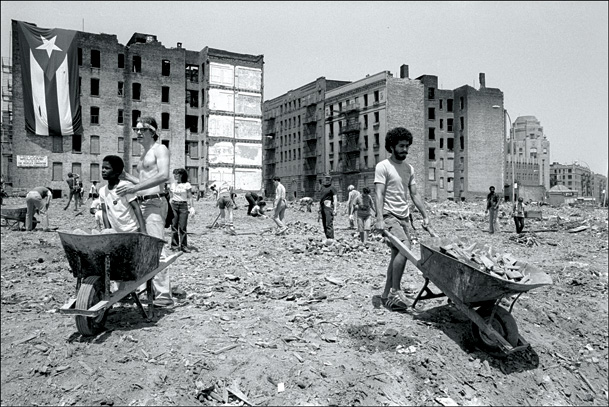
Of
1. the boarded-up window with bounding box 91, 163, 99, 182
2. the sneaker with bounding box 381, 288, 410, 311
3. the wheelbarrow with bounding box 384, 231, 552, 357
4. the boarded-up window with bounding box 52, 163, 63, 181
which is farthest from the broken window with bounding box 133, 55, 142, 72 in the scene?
the wheelbarrow with bounding box 384, 231, 552, 357

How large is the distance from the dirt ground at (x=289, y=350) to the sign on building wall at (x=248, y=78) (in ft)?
145

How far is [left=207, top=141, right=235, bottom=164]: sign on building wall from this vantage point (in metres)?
49.0

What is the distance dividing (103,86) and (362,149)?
29.4 meters

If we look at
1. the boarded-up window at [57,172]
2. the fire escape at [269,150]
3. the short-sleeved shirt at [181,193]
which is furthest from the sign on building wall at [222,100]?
the short-sleeved shirt at [181,193]

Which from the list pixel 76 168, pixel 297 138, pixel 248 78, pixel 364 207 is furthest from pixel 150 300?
pixel 297 138

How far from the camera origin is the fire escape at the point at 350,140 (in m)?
60.3

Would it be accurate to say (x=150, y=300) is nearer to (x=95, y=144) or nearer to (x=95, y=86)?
(x=95, y=144)

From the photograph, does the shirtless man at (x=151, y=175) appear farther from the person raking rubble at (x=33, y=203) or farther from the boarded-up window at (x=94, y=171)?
the boarded-up window at (x=94, y=171)

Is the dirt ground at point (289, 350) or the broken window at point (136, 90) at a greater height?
the broken window at point (136, 90)

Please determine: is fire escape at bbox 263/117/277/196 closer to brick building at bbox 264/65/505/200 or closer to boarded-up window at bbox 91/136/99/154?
brick building at bbox 264/65/505/200

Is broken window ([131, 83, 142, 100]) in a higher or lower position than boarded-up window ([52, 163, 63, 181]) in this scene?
higher

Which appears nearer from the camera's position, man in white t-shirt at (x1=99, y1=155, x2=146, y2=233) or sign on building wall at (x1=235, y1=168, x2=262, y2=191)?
man in white t-shirt at (x1=99, y1=155, x2=146, y2=233)

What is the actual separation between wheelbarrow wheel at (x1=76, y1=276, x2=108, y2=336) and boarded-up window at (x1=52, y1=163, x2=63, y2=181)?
4357 cm

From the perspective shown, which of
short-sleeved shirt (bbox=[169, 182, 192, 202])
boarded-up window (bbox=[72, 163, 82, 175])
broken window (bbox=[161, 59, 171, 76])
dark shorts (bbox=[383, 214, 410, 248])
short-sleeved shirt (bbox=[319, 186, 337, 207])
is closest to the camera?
dark shorts (bbox=[383, 214, 410, 248])
